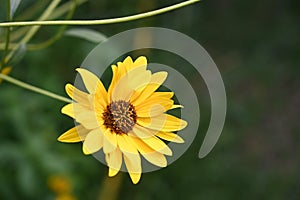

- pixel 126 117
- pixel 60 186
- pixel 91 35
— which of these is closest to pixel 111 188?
pixel 60 186

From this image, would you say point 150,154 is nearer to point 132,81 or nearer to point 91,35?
point 132,81

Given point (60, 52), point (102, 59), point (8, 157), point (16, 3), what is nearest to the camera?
point (16, 3)

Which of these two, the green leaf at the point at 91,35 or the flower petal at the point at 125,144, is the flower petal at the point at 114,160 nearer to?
the flower petal at the point at 125,144

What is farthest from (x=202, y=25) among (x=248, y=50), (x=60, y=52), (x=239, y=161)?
(x=60, y=52)

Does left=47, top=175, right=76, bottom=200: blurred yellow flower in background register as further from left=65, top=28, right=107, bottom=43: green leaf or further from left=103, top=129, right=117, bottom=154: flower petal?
left=103, top=129, right=117, bottom=154: flower petal

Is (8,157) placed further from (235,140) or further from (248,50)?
(248,50)

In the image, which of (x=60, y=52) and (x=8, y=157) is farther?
(x=60, y=52)

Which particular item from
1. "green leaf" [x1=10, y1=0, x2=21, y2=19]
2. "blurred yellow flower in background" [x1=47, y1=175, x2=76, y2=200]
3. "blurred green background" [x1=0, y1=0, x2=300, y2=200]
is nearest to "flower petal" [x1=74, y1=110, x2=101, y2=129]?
"green leaf" [x1=10, y1=0, x2=21, y2=19]

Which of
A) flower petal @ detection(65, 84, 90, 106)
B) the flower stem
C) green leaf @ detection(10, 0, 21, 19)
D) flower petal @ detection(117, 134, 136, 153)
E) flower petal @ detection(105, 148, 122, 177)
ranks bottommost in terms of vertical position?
the flower stem

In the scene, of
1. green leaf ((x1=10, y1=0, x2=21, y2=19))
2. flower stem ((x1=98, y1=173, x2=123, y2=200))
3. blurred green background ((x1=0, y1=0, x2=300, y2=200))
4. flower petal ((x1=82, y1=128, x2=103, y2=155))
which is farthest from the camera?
flower stem ((x1=98, y1=173, x2=123, y2=200))
